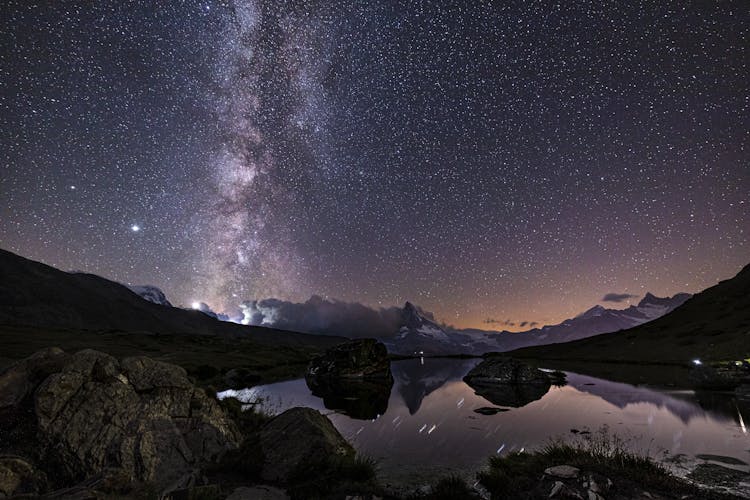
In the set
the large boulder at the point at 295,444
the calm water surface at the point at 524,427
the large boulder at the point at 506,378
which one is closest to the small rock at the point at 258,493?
the large boulder at the point at 295,444

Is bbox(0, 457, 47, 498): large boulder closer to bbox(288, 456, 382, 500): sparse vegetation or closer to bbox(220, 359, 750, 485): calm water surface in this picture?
bbox(288, 456, 382, 500): sparse vegetation

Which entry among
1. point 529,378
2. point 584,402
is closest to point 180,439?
point 584,402

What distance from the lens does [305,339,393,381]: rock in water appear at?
6147cm

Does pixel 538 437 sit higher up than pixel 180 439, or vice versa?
pixel 180 439

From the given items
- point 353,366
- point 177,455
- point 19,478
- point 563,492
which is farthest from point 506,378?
point 19,478

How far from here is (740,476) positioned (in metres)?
Result: 12.1

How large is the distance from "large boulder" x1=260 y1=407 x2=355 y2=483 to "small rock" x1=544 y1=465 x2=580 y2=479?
6.42 meters

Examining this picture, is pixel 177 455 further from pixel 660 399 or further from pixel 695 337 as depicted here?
pixel 695 337

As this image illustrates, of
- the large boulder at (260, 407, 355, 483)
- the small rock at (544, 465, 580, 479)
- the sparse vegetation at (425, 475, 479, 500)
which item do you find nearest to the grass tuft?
the small rock at (544, 465, 580, 479)

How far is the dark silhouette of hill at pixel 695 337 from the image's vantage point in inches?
3199

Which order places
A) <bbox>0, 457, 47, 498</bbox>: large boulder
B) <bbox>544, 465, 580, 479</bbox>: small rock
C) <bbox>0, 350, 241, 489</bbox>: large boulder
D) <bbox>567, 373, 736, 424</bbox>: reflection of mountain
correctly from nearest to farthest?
<bbox>0, 457, 47, 498</bbox>: large boulder, <bbox>544, 465, 580, 479</bbox>: small rock, <bbox>0, 350, 241, 489</bbox>: large boulder, <bbox>567, 373, 736, 424</bbox>: reflection of mountain

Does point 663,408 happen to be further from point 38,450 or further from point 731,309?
point 731,309

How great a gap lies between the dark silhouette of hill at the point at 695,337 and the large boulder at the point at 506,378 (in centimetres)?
4673

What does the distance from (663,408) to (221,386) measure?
141ft
